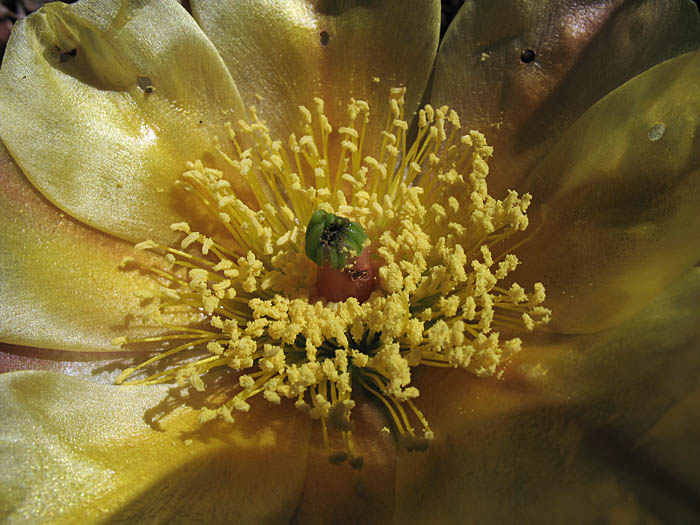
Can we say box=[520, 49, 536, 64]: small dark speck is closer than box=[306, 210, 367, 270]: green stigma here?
No

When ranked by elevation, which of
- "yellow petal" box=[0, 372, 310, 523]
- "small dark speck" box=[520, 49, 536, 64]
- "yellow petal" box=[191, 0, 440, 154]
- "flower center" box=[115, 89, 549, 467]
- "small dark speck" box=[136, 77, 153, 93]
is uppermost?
"small dark speck" box=[520, 49, 536, 64]

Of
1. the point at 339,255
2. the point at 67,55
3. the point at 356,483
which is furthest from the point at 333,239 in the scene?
the point at 67,55

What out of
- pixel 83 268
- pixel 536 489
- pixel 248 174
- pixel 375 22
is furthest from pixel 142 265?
pixel 536 489

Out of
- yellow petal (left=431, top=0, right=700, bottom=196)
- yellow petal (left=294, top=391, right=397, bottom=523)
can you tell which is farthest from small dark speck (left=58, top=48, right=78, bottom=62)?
yellow petal (left=294, top=391, right=397, bottom=523)

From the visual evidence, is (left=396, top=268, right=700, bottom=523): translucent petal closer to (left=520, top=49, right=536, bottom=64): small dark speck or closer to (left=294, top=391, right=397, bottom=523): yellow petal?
(left=294, top=391, right=397, bottom=523): yellow petal

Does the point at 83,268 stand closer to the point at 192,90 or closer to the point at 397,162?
the point at 192,90

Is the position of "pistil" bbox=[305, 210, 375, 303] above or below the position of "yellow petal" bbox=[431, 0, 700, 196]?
below

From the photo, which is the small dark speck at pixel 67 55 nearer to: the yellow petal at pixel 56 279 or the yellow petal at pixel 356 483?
the yellow petal at pixel 56 279
